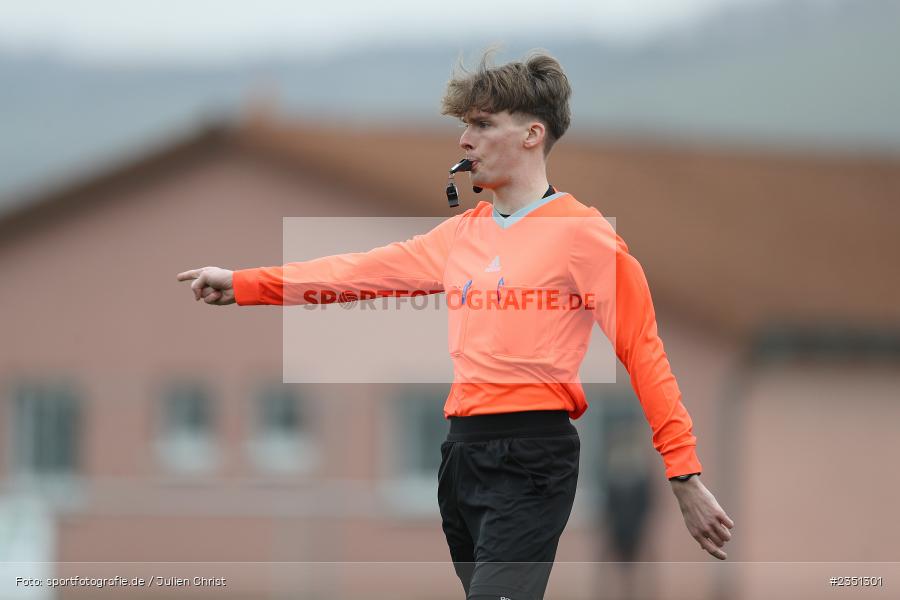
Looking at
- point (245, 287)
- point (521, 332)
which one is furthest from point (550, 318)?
point (245, 287)

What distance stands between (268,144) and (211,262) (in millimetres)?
2130

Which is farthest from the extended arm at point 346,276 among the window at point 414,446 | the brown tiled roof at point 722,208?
the window at point 414,446

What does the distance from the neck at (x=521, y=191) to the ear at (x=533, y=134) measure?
3.9 inches

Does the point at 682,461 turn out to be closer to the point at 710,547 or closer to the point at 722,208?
the point at 710,547

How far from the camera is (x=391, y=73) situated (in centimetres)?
10381

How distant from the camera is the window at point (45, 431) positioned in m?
23.0

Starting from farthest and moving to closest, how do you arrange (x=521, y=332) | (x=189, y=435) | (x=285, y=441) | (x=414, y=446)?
1. (x=189, y=435)
2. (x=285, y=441)
3. (x=414, y=446)
4. (x=521, y=332)

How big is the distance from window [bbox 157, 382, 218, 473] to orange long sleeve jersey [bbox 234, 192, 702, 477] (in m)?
17.7

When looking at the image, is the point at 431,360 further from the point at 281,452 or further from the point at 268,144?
the point at 268,144

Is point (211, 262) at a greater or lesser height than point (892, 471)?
greater

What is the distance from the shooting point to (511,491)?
15.6 feet

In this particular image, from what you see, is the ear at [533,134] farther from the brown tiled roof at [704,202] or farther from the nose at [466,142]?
the brown tiled roof at [704,202]

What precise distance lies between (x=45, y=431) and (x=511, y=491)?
19.5 m

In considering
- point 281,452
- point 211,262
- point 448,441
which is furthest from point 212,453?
point 448,441
